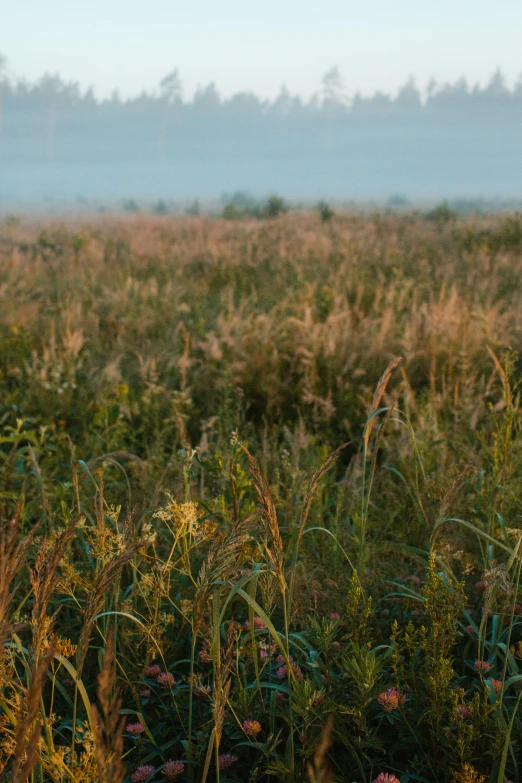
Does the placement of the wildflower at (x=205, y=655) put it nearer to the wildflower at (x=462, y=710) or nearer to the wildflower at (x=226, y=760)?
the wildflower at (x=226, y=760)

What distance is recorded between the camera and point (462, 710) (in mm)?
1441

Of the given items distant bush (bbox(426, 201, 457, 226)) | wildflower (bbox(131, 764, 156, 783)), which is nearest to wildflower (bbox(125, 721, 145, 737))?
wildflower (bbox(131, 764, 156, 783))

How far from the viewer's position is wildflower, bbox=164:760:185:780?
56.1 inches

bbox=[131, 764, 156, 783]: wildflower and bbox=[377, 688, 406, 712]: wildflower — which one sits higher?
bbox=[377, 688, 406, 712]: wildflower

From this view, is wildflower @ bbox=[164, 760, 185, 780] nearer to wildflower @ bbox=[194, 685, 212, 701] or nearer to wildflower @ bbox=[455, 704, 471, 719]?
wildflower @ bbox=[194, 685, 212, 701]

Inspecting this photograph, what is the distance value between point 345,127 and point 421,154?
2400cm

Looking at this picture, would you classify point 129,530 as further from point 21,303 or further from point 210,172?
point 210,172

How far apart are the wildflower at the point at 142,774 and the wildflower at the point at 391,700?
0.52m

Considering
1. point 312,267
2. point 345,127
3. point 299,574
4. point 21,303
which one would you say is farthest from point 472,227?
point 345,127

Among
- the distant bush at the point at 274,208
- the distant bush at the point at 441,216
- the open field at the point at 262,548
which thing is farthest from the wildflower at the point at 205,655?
the distant bush at the point at 274,208

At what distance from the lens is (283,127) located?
125m

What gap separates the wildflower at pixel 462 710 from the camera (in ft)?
4.37

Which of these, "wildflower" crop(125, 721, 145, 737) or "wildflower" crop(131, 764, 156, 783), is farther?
"wildflower" crop(125, 721, 145, 737)

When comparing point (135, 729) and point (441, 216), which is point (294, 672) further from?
point (441, 216)
